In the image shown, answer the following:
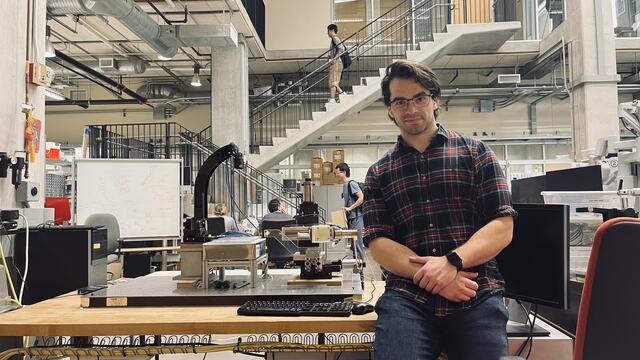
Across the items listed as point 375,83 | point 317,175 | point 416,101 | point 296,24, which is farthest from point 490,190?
point 296,24

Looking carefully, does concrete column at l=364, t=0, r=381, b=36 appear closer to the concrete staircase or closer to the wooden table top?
the concrete staircase

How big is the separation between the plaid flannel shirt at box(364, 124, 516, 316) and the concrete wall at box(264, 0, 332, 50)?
9.57 m

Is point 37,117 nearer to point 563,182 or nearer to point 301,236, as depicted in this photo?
point 301,236

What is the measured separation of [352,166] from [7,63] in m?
9.21

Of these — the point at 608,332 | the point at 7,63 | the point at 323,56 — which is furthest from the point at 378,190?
the point at 323,56

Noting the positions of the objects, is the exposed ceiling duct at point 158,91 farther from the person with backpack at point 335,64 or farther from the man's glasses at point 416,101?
the man's glasses at point 416,101

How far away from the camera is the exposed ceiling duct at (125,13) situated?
5.51m

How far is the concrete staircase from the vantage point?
8148 mm

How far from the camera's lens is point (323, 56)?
9.77 m

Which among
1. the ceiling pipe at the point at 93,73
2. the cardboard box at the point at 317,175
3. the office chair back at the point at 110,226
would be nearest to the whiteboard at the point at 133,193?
the office chair back at the point at 110,226

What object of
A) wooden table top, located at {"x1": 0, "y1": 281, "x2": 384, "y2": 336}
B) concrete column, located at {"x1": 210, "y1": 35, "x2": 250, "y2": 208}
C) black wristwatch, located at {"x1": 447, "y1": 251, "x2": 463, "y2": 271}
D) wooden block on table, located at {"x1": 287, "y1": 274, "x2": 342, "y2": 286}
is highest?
concrete column, located at {"x1": 210, "y1": 35, "x2": 250, "y2": 208}

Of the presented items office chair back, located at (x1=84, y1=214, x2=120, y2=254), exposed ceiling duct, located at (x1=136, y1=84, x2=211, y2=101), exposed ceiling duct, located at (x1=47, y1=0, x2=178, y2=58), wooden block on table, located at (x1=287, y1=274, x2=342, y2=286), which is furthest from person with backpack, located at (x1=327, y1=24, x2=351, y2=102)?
wooden block on table, located at (x1=287, y1=274, x2=342, y2=286)

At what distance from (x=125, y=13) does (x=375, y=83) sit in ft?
14.6

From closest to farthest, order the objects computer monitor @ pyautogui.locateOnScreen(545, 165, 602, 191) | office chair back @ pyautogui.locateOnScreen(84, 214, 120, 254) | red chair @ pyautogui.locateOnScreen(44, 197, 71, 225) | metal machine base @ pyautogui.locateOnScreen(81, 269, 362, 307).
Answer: metal machine base @ pyautogui.locateOnScreen(81, 269, 362, 307)
computer monitor @ pyautogui.locateOnScreen(545, 165, 602, 191)
office chair back @ pyautogui.locateOnScreen(84, 214, 120, 254)
red chair @ pyautogui.locateOnScreen(44, 197, 71, 225)
